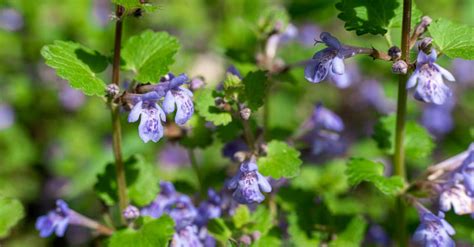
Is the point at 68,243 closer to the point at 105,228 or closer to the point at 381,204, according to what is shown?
the point at 105,228

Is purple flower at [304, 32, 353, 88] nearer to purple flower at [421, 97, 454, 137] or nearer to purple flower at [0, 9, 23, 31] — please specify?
purple flower at [421, 97, 454, 137]

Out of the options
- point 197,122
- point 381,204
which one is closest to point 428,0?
point 381,204

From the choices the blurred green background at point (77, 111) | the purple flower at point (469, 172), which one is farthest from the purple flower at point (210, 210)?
the blurred green background at point (77, 111)

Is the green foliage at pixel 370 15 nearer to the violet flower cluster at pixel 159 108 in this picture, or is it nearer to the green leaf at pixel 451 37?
the green leaf at pixel 451 37

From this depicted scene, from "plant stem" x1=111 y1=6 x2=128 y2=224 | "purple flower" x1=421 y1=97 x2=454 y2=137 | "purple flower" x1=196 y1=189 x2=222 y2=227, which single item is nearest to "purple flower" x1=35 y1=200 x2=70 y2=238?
"plant stem" x1=111 y1=6 x2=128 y2=224

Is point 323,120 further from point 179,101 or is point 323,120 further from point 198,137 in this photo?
point 179,101

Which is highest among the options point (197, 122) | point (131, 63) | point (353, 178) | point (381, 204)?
point (131, 63)

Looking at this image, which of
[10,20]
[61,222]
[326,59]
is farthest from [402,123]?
[10,20]
